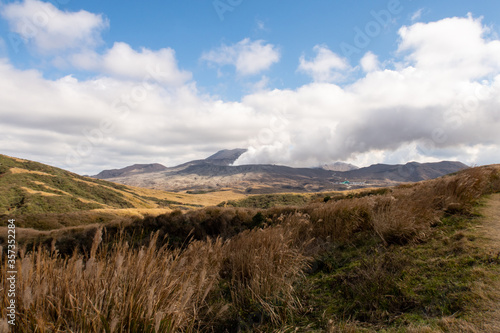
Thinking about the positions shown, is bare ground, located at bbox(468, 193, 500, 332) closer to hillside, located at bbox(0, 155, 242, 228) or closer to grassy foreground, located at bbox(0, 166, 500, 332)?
grassy foreground, located at bbox(0, 166, 500, 332)

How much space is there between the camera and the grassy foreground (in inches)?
81.6

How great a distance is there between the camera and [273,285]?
11.2 ft

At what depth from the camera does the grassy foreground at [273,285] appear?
81.6 inches

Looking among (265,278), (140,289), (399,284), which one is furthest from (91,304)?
(399,284)

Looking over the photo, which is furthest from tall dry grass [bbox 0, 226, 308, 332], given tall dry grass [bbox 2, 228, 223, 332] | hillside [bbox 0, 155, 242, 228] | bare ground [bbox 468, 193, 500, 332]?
hillside [bbox 0, 155, 242, 228]

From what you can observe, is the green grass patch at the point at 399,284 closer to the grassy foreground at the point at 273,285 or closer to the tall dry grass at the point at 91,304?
the grassy foreground at the point at 273,285

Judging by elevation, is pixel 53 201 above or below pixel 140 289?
below

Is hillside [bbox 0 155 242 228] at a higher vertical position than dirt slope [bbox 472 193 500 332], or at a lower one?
lower

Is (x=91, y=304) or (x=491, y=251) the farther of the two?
(x=491, y=251)

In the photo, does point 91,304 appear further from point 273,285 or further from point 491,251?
point 491,251

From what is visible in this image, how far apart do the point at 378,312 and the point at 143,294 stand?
2480mm

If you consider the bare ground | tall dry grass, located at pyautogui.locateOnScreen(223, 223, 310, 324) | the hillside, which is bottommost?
the hillside

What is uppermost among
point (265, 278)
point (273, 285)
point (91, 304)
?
point (91, 304)

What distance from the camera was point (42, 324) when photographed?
1690 mm
